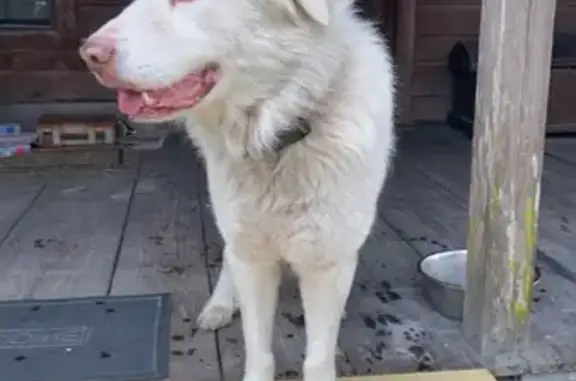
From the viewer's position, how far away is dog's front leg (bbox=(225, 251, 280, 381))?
1.39 meters

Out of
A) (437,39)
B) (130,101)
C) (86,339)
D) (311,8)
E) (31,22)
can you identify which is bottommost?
(86,339)

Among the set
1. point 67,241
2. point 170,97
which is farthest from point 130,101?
point 67,241

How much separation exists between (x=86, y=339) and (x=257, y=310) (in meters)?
0.47

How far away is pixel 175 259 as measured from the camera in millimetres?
2217

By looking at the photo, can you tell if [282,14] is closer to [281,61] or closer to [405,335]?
[281,61]

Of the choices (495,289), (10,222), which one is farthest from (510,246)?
(10,222)

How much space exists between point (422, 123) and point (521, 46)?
334 cm

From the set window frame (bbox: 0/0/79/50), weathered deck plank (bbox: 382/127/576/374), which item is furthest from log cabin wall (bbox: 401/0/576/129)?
window frame (bbox: 0/0/79/50)

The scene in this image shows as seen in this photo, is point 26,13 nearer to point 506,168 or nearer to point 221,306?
point 221,306

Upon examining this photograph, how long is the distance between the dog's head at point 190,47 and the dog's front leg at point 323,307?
1.25 feet

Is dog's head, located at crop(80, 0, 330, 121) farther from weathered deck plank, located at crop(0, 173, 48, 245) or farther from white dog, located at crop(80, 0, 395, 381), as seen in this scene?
weathered deck plank, located at crop(0, 173, 48, 245)

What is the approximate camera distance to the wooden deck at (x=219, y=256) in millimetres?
1593

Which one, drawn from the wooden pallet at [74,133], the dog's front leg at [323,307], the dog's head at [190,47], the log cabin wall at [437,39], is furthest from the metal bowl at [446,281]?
the log cabin wall at [437,39]

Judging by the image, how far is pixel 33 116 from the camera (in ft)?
14.4
